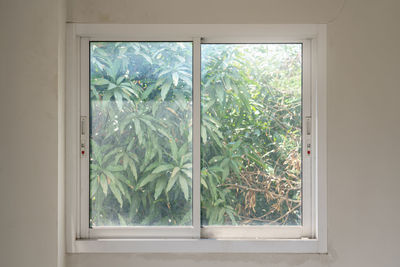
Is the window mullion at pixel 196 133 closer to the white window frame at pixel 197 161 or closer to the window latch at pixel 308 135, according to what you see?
the white window frame at pixel 197 161

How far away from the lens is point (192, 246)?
2242 millimetres

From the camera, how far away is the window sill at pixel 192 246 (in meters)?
2.23

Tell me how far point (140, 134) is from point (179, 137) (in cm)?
25
